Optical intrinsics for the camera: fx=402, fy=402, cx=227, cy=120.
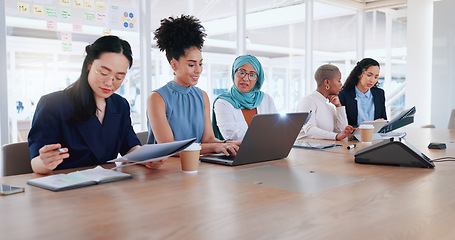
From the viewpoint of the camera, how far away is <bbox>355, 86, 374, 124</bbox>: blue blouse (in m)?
3.63

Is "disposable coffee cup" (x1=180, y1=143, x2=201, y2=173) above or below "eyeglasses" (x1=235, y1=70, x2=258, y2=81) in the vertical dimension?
below

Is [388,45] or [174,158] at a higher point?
[388,45]

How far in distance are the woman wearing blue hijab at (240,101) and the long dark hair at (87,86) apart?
115 cm

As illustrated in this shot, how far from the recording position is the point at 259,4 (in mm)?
5336

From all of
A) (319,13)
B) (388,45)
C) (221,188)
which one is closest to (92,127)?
(221,188)

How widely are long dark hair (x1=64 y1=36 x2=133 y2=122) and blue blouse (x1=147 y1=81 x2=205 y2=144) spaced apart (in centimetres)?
62

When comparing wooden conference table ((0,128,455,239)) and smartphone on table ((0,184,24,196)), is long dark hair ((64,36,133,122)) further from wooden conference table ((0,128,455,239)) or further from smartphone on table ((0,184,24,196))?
smartphone on table ((0,184,24,196))

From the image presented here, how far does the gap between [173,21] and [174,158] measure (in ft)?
3.08

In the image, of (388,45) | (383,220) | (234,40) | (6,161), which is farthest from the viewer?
(388,45)

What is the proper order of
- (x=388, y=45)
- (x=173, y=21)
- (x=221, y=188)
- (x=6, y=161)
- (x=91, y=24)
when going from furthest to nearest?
(x=388, y=45)
(x=91, y=24)
(x=173, y=21)
(x=6, y=161)
(x=221, y=188)

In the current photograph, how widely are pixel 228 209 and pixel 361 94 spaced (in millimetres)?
2991

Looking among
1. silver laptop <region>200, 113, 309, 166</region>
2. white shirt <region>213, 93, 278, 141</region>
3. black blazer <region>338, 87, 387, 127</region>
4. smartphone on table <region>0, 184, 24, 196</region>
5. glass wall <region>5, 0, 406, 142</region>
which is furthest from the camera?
black blazer <region>338, 87, 387, 127</region>

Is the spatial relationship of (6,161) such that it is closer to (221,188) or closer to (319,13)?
(221,188)

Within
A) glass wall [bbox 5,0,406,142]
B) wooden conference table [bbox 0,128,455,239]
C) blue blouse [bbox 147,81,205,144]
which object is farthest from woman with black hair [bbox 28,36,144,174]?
glass wall [bbox 5,0,406,142]
